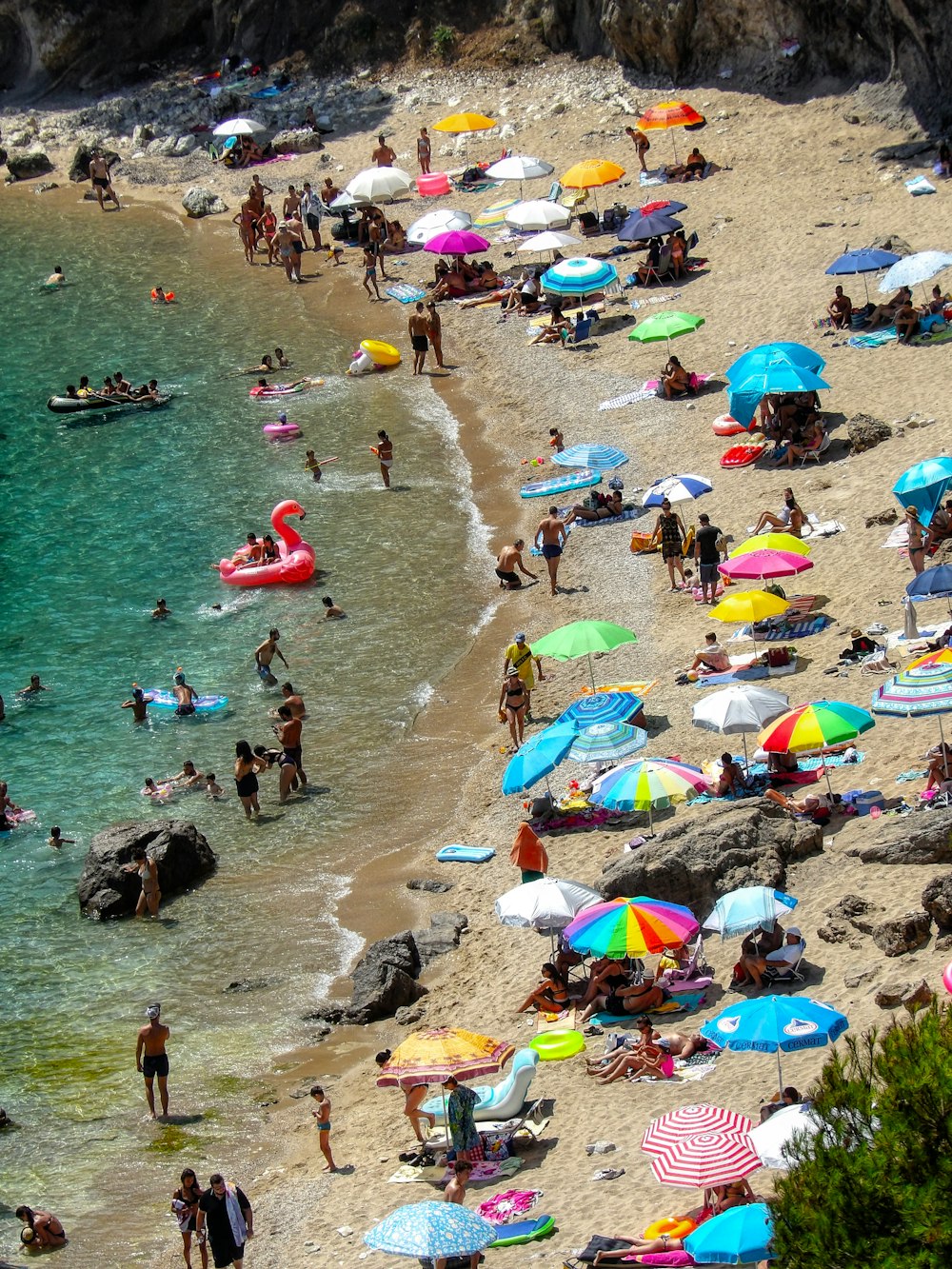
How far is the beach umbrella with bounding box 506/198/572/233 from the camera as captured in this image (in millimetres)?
36625

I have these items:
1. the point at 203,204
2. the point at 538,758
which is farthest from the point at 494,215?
the point at 538,758

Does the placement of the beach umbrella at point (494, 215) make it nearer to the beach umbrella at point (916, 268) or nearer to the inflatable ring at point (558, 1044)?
the beach umbrella at point (916, 268)

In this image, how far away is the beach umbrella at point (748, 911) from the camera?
49.8 ft

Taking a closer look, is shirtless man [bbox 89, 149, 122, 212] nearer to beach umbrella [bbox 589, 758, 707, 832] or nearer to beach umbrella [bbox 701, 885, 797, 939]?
beach umbrella [bbox 589, 758, 707, 832]

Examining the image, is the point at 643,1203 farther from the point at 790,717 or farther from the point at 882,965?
the point at 790,717

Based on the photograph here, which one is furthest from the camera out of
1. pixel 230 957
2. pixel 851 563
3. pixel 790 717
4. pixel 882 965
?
pixel 851 563

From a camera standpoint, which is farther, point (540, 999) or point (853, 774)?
point (853, 774)

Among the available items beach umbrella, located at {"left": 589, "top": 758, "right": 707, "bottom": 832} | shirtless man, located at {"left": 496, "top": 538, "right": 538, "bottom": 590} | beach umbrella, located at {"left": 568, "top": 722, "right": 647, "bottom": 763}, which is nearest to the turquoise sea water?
shirtless man, located at {"left": 496, "top": 538, "right": 538, "bottom": 590}

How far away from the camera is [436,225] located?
3838 cm

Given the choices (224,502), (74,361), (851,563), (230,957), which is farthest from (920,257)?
(74,361)

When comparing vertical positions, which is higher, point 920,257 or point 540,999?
point 920,257

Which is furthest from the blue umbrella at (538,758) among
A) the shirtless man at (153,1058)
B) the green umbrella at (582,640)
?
the shirtless man at (153,1058)

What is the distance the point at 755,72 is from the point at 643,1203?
1323 inches

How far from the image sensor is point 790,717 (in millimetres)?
17609
